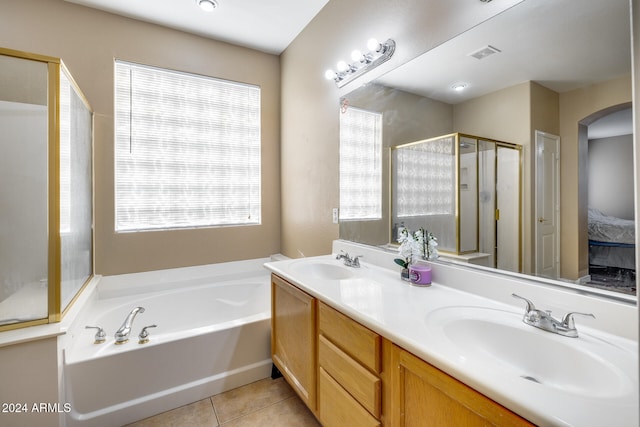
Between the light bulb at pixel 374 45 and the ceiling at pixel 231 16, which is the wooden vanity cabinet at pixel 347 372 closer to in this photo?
the light bulb at pixel 374 45

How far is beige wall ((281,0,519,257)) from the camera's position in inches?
55.0

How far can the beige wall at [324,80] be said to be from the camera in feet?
4.58

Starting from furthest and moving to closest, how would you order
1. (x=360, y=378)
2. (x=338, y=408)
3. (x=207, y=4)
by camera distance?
(x=207, y=4)
(x=338, y=408)
(x=360, y=378)

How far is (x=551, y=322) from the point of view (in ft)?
2.81

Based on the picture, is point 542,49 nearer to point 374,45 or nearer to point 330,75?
point 374,45

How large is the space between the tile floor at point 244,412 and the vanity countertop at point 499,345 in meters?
0.82

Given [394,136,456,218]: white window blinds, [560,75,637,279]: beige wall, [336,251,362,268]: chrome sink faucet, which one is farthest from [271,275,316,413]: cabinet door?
[560,75,637,279]: beige wall

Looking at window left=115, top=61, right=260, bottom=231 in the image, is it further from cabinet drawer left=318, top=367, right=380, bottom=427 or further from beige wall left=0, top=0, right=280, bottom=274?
cabinet drawer left=318, top=367, right=380, bottom=427

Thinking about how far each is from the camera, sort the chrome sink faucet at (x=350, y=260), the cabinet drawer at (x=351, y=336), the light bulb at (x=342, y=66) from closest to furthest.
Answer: the cabinet drawer at (x=351, y=336) < the chrome sink faucet at (x=350, y=260) < the light bulb at (x=342, y=66)

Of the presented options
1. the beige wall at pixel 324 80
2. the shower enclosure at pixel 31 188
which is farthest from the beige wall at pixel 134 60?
the shower enclosure at pixel 31 188

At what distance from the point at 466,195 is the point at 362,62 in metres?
1.12

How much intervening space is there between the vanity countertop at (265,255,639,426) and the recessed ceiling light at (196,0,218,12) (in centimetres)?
219

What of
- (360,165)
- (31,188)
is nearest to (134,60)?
(31,188)

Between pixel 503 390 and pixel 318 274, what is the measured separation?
1.32 m
